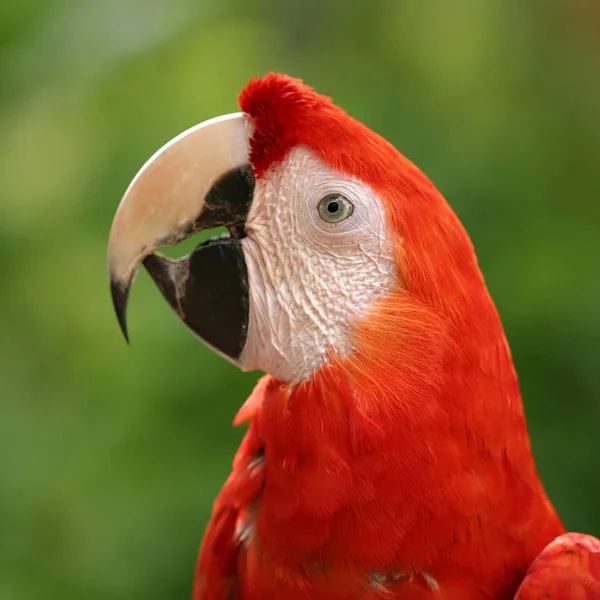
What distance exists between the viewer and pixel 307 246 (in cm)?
73

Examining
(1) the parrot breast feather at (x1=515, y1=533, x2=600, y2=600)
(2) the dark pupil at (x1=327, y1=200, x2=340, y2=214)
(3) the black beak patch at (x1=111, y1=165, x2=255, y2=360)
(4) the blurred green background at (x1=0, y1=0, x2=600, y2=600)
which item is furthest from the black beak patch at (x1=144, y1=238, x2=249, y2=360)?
(4) the blurred green background at (x1=0, y1=0, x2=600, y2=600)

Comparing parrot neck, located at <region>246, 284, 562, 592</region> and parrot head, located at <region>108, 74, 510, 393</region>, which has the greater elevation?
parrot head, located at <region>108, 74, 510, 393</region>

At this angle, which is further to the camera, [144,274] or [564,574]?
[144,274]

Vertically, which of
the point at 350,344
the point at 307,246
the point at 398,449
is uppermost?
the point at 307,246

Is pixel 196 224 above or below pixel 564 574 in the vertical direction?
above

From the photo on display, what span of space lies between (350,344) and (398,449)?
11cm

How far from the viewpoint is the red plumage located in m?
0.69

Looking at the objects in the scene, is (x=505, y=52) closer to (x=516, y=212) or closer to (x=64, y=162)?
(x=516, y=212)

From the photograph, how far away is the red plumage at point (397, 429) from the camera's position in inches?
27.1

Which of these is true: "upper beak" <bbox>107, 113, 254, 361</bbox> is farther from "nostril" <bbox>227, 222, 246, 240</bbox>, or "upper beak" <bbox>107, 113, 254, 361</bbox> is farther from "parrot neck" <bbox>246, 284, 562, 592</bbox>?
"parrot neck" <bbox>246, 284, 562, 592</bbox>

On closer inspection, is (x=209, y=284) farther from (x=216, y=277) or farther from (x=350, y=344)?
(x=350, y=344)

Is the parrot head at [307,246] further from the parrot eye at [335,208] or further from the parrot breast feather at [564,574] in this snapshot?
the parrot breast feather at [564,574]

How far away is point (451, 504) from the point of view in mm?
700

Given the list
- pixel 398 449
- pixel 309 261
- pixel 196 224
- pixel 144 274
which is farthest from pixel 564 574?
pixel 144 274
